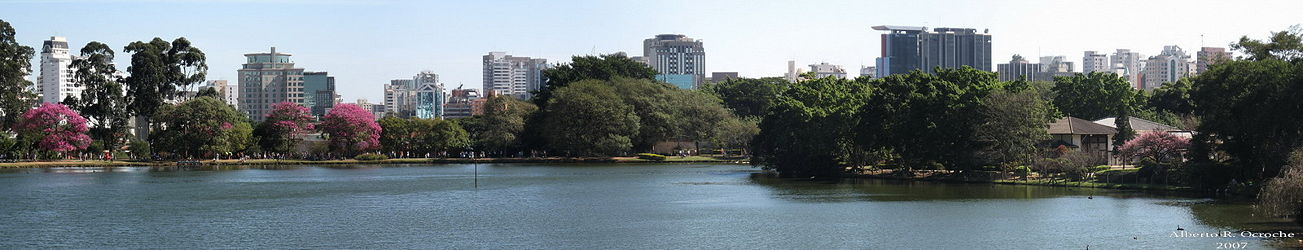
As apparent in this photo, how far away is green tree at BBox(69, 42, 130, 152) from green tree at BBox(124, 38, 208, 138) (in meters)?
1.12

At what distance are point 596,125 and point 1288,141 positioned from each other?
179 ft

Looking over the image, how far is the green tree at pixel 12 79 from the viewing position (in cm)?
8206

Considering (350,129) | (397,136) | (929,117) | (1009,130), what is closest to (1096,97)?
(929,117)

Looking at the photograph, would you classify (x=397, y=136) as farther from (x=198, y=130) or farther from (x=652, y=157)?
(x=652, y=157)

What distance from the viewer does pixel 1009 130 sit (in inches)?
2127

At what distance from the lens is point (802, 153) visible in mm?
66125

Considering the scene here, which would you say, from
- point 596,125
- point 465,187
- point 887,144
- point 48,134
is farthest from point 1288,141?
point 48,134

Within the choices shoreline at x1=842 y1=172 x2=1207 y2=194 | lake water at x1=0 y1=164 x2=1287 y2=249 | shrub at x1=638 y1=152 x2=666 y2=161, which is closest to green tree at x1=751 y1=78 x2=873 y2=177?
shoreline at x1=842 y1=172 x2=1207 y2=194

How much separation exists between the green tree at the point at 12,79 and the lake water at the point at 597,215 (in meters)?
21.3

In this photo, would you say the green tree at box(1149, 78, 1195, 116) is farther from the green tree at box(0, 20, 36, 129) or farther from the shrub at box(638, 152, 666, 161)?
the green tree at box(0, 20, 36, 129)

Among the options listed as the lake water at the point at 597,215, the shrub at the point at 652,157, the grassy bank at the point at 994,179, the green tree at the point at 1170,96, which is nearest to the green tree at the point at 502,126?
the shrub at the point at 652,157

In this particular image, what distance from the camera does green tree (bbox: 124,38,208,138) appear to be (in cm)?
9094

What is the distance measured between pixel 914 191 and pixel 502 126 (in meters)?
48.5

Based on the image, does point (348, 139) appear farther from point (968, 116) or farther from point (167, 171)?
point (968, 116)
